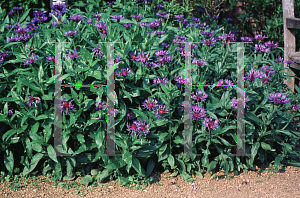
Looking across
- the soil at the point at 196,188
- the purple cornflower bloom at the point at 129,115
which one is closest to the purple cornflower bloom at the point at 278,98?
the soil at the point at 196,188

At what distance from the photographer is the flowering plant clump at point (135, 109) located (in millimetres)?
3086

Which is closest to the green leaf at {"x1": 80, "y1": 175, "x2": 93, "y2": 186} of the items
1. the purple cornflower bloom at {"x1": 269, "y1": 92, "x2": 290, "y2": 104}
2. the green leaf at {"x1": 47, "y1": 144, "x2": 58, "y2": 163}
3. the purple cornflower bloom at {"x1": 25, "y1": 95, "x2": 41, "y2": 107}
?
the green leaf at {"x1": 47, "y1": 144, "x2": 58, "y2": 163}

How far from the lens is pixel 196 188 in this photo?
3154 mm

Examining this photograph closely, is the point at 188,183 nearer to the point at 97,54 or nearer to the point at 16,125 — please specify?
the point at 97,54

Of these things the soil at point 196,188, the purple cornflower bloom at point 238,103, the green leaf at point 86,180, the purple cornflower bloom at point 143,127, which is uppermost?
the purple cornflower bloom at point 238,103

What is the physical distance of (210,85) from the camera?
133 inches

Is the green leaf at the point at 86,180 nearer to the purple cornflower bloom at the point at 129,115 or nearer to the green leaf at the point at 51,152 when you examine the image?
the green leaf at the point at 51,152

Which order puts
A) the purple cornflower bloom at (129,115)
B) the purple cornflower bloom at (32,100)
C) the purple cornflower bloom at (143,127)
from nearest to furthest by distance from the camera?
1. the purple cornflower bloom at (143,127)
2. the purple cornflower bloom at (32,100)
3. the purple cornflower bloom at (129,115)

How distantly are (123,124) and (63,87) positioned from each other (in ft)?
2.40

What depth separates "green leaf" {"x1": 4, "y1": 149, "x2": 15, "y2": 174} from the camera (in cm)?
322

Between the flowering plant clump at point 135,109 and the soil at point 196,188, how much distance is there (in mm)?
117

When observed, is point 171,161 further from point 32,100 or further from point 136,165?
point 32,100

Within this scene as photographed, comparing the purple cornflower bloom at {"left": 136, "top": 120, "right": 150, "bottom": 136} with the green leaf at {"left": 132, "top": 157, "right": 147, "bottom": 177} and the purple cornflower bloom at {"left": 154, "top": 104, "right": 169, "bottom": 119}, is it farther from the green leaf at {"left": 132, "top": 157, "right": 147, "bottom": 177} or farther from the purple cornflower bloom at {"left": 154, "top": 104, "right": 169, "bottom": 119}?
the green leaf at {"left": 132, "top": 157, "right": 147, "bottom": 177}

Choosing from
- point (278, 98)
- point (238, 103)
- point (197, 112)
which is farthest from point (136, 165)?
point (278, 98)
